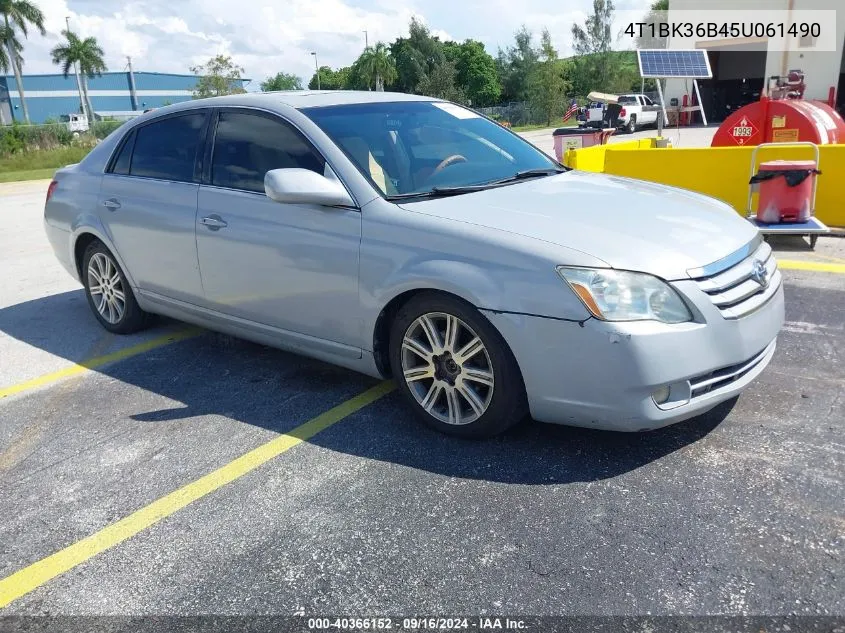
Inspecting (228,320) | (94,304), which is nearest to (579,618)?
(228,320)

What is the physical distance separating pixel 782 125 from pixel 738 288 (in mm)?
8530

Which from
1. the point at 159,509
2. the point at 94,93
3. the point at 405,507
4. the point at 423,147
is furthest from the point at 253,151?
the point at 94,93

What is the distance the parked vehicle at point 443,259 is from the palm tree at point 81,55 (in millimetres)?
A: 77116

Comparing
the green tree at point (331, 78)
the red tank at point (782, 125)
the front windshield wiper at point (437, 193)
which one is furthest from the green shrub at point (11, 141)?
the green tree at point (331, 78)

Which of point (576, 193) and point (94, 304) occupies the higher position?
point (576, 193)

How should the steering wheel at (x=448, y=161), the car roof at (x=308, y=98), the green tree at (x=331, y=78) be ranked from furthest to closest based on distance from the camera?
the green tree at (x=331, y=78) → the car roof at (x=308, y=98) → the steering wheel at (x=448, y=161)

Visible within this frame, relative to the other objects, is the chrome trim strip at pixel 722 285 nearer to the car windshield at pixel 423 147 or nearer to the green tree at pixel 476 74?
the car windshield at pixel 423 147

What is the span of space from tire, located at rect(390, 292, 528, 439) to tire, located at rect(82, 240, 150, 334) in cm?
265

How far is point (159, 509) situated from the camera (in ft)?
10.4

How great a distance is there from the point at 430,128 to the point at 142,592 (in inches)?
115

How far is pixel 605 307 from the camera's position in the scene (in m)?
2.97

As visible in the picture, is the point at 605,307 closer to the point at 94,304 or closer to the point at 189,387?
the point at 189,387

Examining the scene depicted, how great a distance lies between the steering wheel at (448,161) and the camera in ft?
13.1

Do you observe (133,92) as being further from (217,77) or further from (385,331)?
(385,331)
